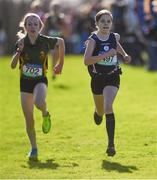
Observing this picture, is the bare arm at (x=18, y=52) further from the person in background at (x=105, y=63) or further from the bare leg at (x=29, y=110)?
the person in background at (x=105, y=63)

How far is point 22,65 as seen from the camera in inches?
418

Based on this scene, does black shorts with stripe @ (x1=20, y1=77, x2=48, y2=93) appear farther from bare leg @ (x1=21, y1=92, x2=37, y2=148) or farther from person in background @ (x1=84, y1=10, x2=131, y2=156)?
person in background @ (x1=84, y1=10, x2=131, y2=156)

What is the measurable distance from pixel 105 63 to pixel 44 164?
1746mm

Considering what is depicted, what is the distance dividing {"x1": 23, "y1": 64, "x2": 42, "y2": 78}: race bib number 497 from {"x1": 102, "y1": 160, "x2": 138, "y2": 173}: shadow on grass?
1567mm

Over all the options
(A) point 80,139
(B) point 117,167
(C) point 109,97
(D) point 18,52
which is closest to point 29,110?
(D) point 18,52

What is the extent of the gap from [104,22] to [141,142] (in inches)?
83.7

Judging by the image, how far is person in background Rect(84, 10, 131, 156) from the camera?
10.4 meters

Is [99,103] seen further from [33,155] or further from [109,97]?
[33,155]

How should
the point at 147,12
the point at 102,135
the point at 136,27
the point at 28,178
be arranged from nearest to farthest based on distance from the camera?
the point at 28,178
the point at 102,135
the point at 147,12
the point at 136,27

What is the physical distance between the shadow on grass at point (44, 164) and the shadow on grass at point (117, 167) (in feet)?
2.16

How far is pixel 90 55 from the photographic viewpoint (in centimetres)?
1053

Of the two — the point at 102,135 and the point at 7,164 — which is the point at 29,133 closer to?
the point at 7,164

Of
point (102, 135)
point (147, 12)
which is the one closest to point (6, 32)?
point (147, 12)

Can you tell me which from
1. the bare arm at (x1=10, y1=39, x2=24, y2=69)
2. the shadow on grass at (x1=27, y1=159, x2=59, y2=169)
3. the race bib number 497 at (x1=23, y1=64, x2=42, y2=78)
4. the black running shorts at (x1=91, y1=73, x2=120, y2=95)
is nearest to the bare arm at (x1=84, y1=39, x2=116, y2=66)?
the black running shorts at (x1=91, y1=73, x2=120, y2=95)
